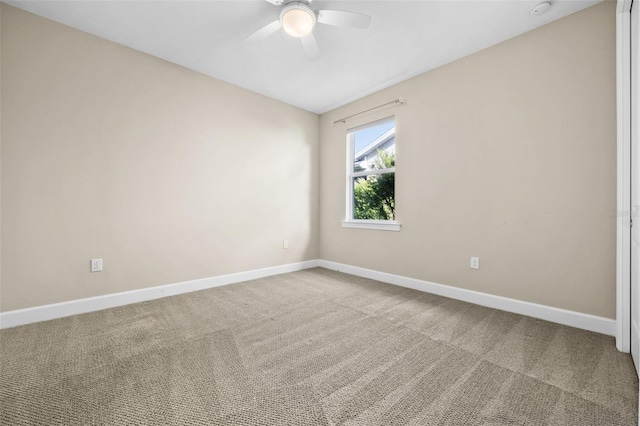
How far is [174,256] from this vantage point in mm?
2961

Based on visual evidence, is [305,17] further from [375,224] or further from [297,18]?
[375,224]

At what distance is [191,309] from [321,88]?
2.99m

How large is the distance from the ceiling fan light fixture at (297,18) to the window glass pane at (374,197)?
2093 mm

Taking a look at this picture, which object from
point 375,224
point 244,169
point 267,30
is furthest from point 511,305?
point 244,169

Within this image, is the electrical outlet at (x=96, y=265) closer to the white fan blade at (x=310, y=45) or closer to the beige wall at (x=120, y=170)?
the beige wall at (x=120, y=170)

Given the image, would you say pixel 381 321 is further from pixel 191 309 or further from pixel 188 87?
pixel 188 87

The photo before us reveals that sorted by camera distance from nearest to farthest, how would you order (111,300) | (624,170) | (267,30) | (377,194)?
(624,170)
(267,30)
(111,300)
(377,194)

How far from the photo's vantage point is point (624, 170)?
1757mm

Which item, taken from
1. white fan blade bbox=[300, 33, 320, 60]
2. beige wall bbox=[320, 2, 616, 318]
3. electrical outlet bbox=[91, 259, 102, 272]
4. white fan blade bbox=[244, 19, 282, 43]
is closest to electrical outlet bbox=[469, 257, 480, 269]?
beige wall bbox=[320, 2, 616, 318]

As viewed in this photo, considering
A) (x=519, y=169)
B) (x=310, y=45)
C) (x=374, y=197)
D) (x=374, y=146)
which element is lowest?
(x=374, y=197)

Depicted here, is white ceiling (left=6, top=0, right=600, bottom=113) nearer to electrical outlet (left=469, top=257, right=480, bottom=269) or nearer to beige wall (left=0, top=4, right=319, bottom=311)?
beige wall (left=0, top=4, right=319, bottom=311)

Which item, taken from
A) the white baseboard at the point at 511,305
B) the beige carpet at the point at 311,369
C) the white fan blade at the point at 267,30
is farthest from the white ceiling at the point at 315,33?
the beige carpet at the point at 311,369

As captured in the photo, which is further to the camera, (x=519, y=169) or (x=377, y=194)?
(x=377, y=194)

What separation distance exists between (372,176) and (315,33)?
1.94 meters
